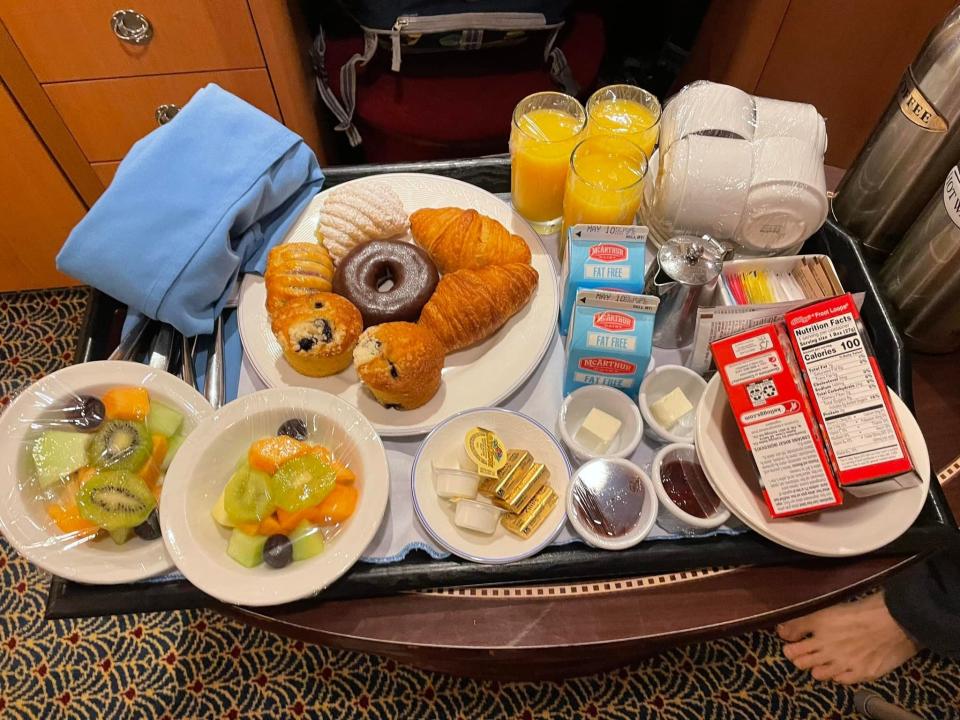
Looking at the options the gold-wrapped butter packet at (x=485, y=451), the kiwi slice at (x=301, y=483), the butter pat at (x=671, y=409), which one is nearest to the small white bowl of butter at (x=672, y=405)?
the butter pat at (x=671, y=409)

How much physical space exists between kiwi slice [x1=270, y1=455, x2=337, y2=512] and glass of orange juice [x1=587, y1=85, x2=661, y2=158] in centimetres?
74

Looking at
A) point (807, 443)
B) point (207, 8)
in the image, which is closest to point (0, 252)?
point (207, 8)

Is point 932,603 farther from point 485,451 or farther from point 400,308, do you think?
point 400,308

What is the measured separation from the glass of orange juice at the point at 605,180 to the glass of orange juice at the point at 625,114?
0.16 ft

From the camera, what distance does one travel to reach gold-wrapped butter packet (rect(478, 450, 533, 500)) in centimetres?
97

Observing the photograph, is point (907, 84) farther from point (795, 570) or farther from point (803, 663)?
point (803, 663)

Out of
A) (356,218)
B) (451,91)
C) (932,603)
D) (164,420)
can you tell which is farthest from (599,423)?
(451,91)

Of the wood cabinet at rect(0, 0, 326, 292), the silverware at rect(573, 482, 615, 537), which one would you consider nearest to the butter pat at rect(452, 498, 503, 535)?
the silverware at rect(573, 482, 615, 537)

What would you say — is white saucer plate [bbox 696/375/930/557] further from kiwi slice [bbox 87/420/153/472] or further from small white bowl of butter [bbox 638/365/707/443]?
kiwi slice [bbox 87/420/153/472]

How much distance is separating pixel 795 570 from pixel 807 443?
0.69ft

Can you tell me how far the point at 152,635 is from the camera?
1.56 metres

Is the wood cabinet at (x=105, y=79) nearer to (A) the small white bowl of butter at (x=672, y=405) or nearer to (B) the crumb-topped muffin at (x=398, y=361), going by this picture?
(B) the crumb-topped muffin at (x=398, y=361)

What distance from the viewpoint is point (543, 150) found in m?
1.18

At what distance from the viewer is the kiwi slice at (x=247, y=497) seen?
916 millimetres
